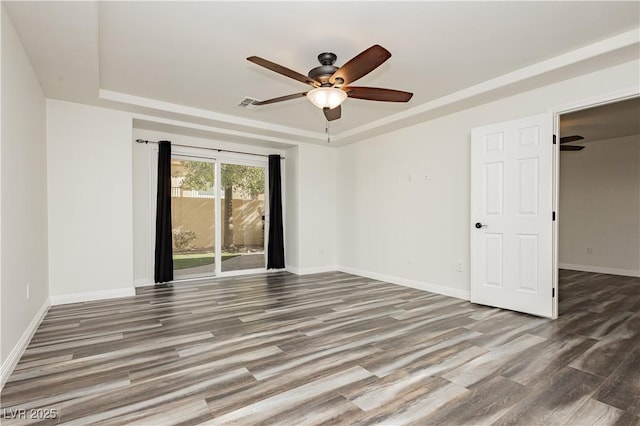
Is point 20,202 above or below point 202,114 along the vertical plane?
below

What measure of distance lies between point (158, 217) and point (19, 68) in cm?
280

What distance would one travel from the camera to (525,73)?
3385 millimetres

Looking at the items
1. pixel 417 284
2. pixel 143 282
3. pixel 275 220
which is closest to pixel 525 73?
pixel 417 284

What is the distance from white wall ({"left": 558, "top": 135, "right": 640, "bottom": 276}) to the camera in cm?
599

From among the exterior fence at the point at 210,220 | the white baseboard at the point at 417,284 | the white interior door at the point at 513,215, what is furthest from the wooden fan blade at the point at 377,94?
the exterior fence at the point at 210,220

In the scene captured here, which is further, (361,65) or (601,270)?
(601,270)

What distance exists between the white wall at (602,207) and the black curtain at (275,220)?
19.7ft

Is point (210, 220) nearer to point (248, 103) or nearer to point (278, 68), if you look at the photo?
point (248, 103)

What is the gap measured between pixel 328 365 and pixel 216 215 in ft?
13.6

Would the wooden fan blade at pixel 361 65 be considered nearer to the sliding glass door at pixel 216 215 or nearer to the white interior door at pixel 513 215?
the white interior door at pixel 513 215

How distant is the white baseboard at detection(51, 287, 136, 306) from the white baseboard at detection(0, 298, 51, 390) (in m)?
0.48

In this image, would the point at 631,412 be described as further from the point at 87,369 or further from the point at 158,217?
the point at 158,217

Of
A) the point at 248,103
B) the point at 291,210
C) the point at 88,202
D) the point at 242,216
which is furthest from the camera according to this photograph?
the point at 291,210

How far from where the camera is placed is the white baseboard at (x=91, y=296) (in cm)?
402
